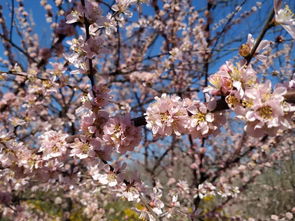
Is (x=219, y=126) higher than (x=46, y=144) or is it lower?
higher

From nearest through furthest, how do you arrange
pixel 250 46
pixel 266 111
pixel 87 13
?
pixel 266 111, pixel 250 46, pixel 87 13

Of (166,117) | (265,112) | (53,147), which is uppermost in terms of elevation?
(265,112)

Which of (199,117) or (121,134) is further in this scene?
(121,134)

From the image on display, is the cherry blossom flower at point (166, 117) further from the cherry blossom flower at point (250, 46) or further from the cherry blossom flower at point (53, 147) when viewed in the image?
the cherry blossom flower at point (53, 147)

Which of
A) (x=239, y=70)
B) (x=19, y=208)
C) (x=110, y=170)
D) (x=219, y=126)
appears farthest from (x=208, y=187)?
(x=19, y=208)

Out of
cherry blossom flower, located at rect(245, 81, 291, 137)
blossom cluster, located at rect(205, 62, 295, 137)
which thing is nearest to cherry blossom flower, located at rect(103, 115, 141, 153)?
blossom cluster, located at rect(205, 62, 295, 137)

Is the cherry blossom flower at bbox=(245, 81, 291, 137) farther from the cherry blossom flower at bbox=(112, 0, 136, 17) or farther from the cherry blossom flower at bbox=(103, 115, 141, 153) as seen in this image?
the cherry blossom flower at bbox=(112, 0, 136, 17)

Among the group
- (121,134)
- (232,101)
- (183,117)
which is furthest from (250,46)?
(121,134)

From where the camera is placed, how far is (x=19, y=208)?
382 centimetres

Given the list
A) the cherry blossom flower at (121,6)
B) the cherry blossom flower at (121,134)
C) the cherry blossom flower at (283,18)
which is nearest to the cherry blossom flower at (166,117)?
the cherry blossom flower at (121,134)

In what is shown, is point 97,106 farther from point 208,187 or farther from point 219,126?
point 208,187

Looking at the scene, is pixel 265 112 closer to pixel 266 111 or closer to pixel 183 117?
pixel 266 111

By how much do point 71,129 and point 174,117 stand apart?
4.16 metres

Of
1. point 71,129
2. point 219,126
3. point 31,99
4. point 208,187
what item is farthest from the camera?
point 71,129
